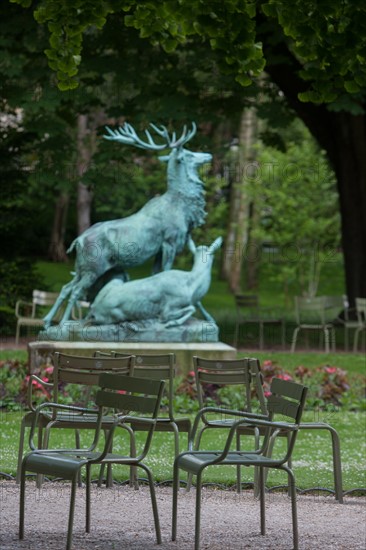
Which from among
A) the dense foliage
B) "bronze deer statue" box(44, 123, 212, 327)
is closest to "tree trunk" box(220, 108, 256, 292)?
"bronze deer statue" box(44, 123, 212, 327)

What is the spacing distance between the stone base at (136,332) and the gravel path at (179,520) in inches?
274

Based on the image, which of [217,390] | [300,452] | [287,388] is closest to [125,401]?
[287,388]

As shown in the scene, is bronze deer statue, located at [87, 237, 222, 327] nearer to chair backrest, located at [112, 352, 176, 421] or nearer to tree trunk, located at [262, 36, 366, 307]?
chair backrest, located at [112, 352, 176, 421]

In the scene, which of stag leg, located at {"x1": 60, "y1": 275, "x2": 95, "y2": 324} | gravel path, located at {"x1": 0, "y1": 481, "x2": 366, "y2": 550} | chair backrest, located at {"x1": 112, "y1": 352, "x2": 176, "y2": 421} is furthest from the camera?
stag leg, located at {"x1": 60, "y1": 275, "x2": 95, "y2": 324}

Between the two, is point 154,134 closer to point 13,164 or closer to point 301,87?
point 301,87

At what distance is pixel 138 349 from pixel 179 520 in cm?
789

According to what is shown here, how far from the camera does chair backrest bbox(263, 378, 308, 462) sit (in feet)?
23.5

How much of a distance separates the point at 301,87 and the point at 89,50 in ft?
13.3

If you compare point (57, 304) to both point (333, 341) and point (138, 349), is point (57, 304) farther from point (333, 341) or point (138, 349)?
point (333, 341)

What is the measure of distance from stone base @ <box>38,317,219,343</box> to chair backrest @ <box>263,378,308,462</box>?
837 centimetres

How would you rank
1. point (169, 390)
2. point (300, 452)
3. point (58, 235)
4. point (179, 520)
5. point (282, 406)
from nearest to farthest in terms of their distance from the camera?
1. point (282, 406)
2. point (179, 520)
3. point (169, 390)
4. point (300, 452)
5. point (58, 235)

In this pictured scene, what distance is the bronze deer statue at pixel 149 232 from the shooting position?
17.0 meters

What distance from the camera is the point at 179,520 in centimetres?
812

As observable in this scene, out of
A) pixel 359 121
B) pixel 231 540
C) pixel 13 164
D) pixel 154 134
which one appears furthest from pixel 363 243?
pixel 231 540
